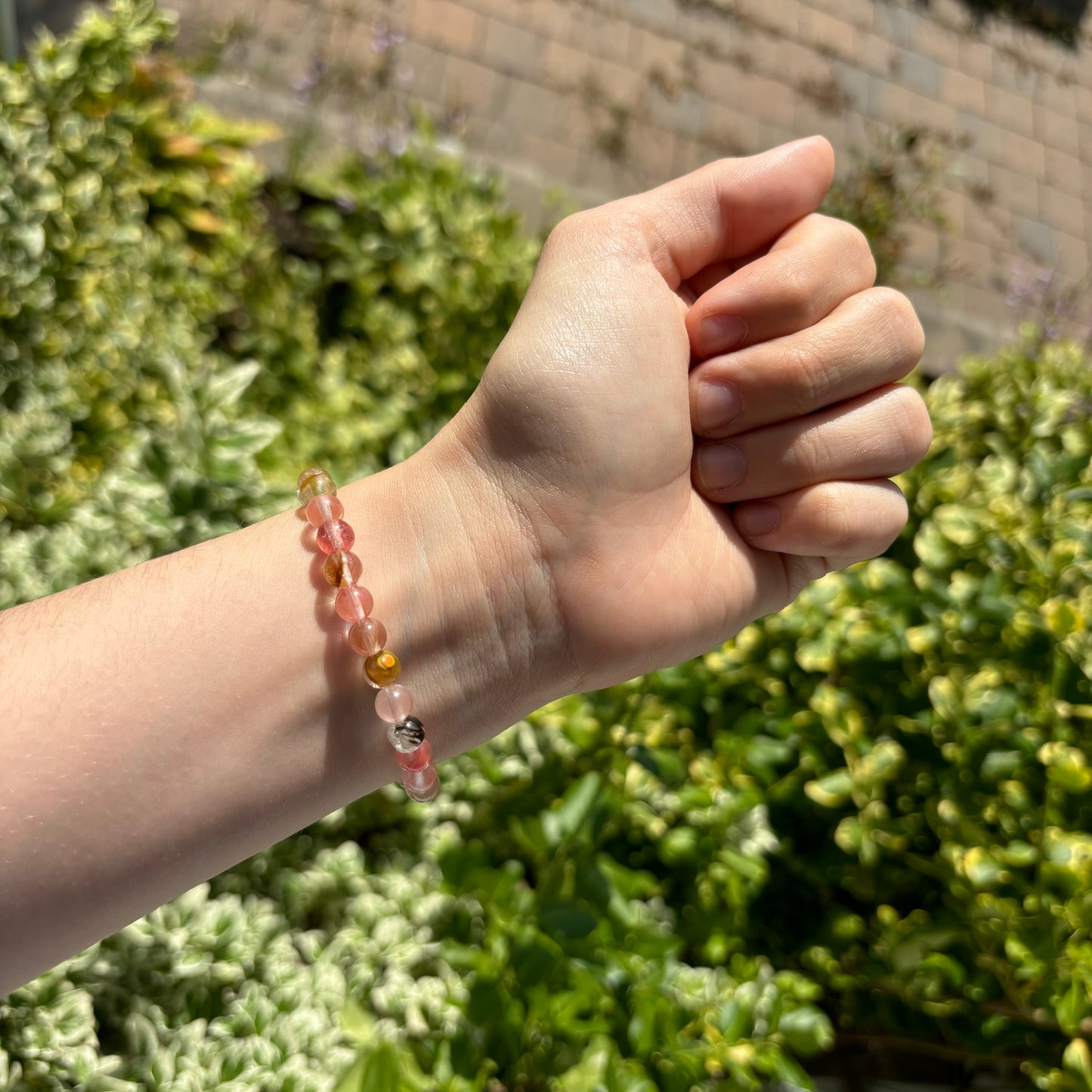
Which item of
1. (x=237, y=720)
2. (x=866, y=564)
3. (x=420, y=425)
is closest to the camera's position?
(x=237, y=720)

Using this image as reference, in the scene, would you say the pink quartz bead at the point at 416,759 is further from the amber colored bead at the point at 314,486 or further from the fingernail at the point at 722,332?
the fingernail at the point at 722,332

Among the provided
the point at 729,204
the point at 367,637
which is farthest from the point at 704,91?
the point at 367,637

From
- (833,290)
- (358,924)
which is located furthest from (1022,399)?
(358,924)

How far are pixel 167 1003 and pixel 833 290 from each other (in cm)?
170

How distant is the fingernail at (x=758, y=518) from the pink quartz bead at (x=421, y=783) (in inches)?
26.0

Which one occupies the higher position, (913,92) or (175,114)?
(913,92)

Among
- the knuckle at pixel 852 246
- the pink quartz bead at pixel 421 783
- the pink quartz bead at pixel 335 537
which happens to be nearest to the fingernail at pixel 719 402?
the knuckle at pixel 852 246

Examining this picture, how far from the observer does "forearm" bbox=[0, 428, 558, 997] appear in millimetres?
1260

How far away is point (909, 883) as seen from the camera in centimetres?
197

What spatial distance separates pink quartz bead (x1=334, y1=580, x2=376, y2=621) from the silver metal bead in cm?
17

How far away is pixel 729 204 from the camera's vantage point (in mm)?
1484

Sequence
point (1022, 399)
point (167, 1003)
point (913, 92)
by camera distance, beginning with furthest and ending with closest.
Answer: point (913, 92) → point (1022, 399) → point (167, 1003)

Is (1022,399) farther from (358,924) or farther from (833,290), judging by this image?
(358,924)

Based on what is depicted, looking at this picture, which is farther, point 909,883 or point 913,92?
point 913,92
